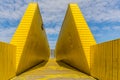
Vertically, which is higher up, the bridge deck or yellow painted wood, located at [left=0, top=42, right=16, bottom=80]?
yellow painted wood, located at [left=0, top=42, right=16, bottom=80]

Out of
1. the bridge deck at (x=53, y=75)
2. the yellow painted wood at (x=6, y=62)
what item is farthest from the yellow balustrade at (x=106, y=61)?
the yellow painted wood at (x=6, y=62)

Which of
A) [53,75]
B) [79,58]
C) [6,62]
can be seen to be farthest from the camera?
[79,58]

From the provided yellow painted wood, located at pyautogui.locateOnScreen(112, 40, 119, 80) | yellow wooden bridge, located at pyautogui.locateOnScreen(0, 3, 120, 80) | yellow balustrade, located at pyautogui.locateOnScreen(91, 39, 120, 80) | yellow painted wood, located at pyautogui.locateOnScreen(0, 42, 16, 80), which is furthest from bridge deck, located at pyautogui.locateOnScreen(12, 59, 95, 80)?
yellow painted wood, located at pyautogui.locateOnScreen(112, 40, 119, 80)

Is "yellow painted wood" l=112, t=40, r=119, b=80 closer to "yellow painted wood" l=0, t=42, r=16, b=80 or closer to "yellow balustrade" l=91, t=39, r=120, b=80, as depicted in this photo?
"yellow balustrade" l=91, t=39, r=120, b=80

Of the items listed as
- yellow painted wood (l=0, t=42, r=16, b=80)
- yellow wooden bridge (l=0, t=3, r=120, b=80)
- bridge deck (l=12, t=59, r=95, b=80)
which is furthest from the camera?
bridge deck (l=12, t=59, r=95, b=80)

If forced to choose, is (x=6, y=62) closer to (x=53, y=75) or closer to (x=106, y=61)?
(x=53, y=75)

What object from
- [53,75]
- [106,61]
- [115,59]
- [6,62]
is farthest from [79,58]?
[115,59]

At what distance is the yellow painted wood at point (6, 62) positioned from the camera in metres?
9.51

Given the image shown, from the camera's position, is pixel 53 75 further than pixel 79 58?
No

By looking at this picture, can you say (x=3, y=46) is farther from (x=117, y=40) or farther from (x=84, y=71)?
(x=84, y=71)

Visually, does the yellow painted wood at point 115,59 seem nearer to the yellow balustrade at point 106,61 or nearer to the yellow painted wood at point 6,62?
the yellow balustrade at point 106,61

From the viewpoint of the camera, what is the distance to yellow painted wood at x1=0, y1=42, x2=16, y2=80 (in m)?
9.51

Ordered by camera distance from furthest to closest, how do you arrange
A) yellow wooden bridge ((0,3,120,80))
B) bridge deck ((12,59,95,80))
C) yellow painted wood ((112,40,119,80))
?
bridge deck ((12,59,95,80))
yellow wooden bridge ((0,3,120,80))
yellow painted wood ((112,40,119,80))

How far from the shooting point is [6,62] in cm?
1054
